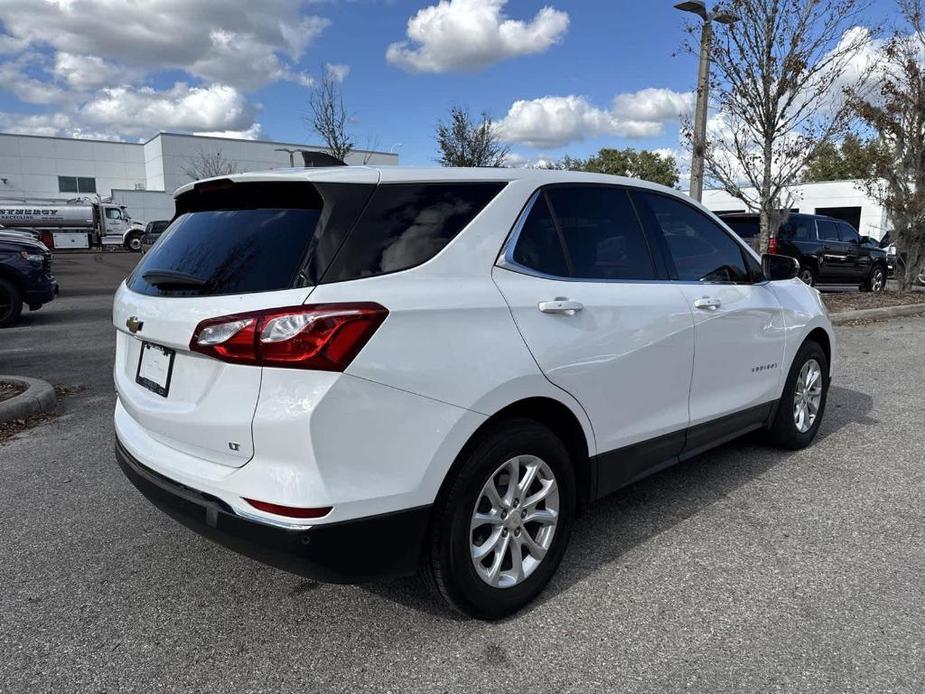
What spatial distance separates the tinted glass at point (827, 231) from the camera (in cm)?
1505

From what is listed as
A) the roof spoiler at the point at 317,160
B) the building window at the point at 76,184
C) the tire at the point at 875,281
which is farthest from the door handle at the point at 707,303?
the building window at the point at 76,184

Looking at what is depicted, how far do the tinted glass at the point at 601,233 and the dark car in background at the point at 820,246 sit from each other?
11.6 metres

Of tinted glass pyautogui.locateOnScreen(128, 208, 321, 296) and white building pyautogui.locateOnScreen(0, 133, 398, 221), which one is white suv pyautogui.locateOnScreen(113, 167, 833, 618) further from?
white building pyautogui.locateOnScreen(0, 133, 398, 221)

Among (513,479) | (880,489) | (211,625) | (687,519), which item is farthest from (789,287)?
(211,625)

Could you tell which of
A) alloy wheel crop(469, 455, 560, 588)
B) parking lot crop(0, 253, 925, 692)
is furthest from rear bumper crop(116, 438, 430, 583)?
parking lot crop(0, 253, 925, 692)

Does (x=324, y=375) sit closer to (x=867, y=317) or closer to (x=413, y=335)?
(x=413, y=335)

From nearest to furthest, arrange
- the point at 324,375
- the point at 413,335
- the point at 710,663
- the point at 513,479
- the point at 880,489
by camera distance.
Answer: the point at 324,375 → the point at 413,335 → the point at 710,663 → the point at 513,479 → the point at 880,489

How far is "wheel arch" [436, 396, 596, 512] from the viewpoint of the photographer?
2408 millimetres

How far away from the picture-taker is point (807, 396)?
4629 mm

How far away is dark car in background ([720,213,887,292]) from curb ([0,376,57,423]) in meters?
12.6

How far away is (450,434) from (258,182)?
3.88 feet

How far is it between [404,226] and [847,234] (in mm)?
16339

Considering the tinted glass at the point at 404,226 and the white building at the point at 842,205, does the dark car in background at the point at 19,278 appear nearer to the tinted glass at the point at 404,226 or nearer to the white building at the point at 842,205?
the tinted glass at the point at 404,226

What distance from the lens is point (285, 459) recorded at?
6.90 ft
